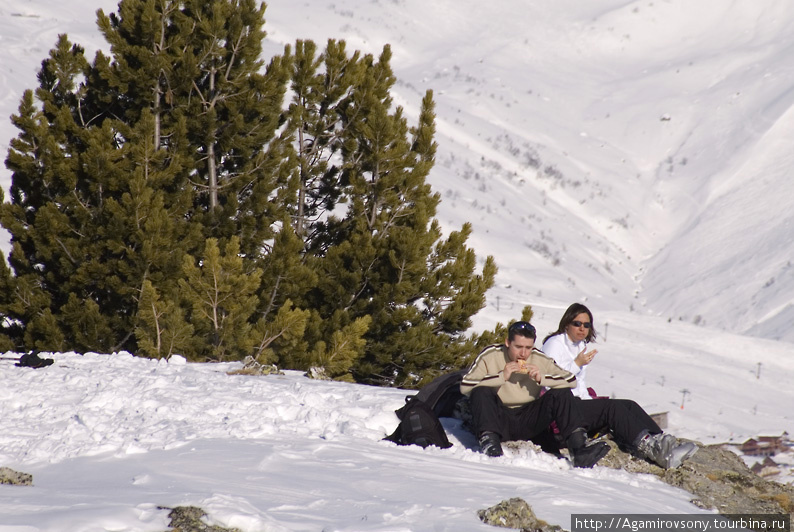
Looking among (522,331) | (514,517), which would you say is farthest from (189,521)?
(522,331)

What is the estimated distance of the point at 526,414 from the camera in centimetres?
679

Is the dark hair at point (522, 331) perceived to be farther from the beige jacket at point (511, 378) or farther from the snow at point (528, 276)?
the snow at point (528, 276)

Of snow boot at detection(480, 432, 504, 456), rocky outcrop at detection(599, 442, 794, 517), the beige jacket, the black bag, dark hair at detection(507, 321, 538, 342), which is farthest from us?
the beige jacket

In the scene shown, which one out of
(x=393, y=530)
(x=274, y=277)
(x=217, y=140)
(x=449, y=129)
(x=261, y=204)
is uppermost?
(x=449, y=129)

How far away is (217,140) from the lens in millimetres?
12703

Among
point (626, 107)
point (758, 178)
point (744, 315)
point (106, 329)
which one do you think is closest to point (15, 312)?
point (106, 329)

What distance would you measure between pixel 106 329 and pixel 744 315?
29258 mm

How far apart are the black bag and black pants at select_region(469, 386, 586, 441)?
28 centimetres

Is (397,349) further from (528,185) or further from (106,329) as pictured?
(528,185)

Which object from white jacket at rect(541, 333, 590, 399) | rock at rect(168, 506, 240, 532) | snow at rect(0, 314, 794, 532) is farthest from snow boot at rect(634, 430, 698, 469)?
rock at rect(168, 506, 240, 532)

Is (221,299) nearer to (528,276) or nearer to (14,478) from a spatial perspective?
(14,478)

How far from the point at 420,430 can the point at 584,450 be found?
118 centimetres

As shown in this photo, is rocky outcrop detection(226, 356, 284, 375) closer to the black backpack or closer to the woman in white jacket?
the black backpack

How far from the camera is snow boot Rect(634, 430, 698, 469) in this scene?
6.52 metres
